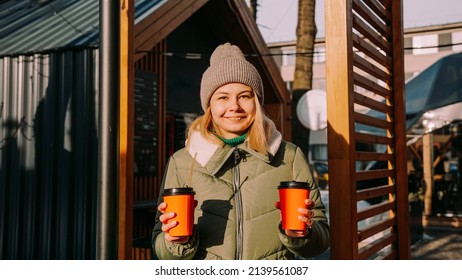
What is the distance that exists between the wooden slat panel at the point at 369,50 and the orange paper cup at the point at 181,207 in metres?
1.78

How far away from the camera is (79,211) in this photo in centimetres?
538

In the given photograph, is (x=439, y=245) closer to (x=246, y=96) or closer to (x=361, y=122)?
(x=361, y=122)

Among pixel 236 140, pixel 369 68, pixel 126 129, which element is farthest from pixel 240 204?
pixel 369 68

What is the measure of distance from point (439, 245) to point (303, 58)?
4641mm

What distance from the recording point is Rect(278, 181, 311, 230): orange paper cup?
1.85m

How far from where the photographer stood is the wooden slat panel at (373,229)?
3064 millimetres

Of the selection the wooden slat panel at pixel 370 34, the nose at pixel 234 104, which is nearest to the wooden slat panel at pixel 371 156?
the wooden slat panel at pixel 370 34

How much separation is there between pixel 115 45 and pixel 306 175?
101cm

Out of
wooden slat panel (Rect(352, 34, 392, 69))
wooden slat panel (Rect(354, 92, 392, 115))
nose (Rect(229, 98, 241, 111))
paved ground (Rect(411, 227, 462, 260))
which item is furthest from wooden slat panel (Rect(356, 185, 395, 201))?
paved ground (Rect(411, 227, 462, 260))

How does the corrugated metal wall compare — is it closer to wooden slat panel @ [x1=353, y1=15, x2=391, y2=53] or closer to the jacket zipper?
wooden slat panel @ [x1=353, y1=15, x2=391, y2=53]

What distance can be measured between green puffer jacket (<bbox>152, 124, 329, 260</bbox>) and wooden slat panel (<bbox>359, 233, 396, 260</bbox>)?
3.76 feet
